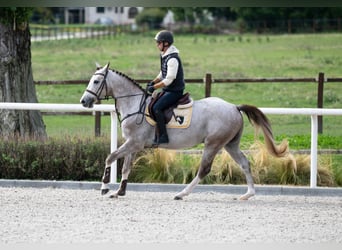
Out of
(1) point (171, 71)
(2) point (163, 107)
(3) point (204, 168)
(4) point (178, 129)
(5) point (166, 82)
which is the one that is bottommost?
(3) point (204, 168)

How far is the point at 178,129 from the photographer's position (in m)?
12.5

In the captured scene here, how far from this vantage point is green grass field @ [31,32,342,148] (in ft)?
75.9

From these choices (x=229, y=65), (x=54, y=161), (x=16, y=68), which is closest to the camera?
(x=54, y=161)

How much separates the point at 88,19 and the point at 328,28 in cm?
3099

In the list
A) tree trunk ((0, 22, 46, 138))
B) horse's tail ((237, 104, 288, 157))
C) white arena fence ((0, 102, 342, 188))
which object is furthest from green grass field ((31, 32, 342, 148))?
Answer: horse's tail ((237, 104, 288, 157))

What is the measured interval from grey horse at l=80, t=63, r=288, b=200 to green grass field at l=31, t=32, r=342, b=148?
4.69 m

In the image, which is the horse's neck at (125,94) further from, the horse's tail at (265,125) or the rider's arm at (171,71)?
the horse's tail at (265,125)

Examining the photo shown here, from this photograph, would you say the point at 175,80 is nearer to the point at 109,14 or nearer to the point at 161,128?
the point at 161,128

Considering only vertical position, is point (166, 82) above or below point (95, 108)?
above

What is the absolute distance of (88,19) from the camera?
72312 mm

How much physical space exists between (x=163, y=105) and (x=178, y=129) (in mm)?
370

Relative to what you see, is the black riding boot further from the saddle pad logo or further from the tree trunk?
the tree trunk

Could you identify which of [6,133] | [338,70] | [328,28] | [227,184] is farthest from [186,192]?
[328,28]

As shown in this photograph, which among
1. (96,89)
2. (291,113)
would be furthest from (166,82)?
(291,113)
